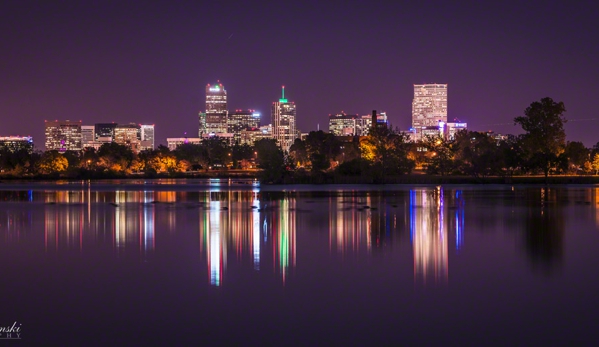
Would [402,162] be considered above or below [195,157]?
below

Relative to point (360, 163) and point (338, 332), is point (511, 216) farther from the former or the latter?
point (360, 163)

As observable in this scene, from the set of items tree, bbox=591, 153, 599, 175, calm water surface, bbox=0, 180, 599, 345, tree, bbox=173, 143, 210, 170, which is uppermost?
tree, bbox=173, 143, 210, 170

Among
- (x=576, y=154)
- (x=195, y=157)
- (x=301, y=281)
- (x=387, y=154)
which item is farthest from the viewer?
(x=195, y=157)

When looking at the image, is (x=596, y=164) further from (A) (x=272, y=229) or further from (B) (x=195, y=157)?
(A) (x=272, y=229)

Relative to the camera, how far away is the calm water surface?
12.6m

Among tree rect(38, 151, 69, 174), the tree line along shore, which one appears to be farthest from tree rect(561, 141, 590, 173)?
tree rect(38, 151, 69, 174)

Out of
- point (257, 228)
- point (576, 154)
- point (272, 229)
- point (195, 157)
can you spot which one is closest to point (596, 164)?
point (576, 154)

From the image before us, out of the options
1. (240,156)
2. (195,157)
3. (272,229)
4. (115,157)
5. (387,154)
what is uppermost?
(240,156)

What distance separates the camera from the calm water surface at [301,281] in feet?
41.4

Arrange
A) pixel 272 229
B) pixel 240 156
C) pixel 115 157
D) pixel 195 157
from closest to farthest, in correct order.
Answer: pixel 272 229, pixel 115 157, pixel 195 157, pixel 240 156

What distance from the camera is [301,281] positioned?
671 inches

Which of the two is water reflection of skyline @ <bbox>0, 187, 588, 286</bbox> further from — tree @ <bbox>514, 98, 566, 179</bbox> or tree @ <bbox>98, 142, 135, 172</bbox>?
tree @ <bbox>98, 142, 135, 172</bbox>

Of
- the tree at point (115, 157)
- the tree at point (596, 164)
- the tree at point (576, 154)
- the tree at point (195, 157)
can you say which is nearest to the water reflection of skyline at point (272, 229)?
the tree at point (576, 154)

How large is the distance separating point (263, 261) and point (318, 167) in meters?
71.0
